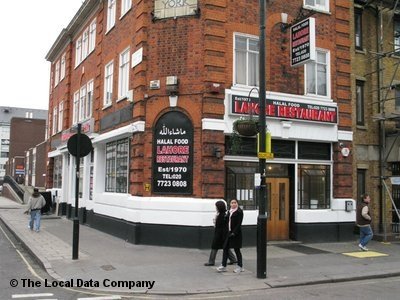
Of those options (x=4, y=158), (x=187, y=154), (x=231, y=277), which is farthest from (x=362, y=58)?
(x=4, y=158)

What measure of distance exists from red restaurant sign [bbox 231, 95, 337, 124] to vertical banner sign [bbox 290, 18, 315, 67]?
1.37 meters

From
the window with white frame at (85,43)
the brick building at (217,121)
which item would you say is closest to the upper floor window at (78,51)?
the window with white frame at (85,43)

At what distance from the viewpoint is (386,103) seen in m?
17.3

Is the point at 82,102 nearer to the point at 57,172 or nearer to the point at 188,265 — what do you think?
the point at 57,172

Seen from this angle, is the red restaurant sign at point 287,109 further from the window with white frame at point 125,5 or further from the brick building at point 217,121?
the window with white frame at point 125,5

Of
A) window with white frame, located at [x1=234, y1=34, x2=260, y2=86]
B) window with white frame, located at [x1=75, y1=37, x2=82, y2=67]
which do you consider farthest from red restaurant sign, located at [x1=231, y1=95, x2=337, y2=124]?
window with white frame, located at [x1=75, y1=37, x2=82, y2=67]

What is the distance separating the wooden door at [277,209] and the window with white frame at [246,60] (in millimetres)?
3357

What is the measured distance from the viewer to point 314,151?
15688mm

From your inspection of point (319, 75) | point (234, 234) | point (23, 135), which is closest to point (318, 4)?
point (319, 75)

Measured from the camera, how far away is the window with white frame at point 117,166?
16.4 meters

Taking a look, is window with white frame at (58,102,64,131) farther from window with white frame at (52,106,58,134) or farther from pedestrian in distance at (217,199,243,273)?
pedestrian in distance at (217,199,243,273)

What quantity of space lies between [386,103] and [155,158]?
30.3 feet

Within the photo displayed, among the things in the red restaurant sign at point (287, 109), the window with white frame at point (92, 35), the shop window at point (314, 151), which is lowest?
the shop window at point (314, 151)

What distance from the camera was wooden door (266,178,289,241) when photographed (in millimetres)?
15039
